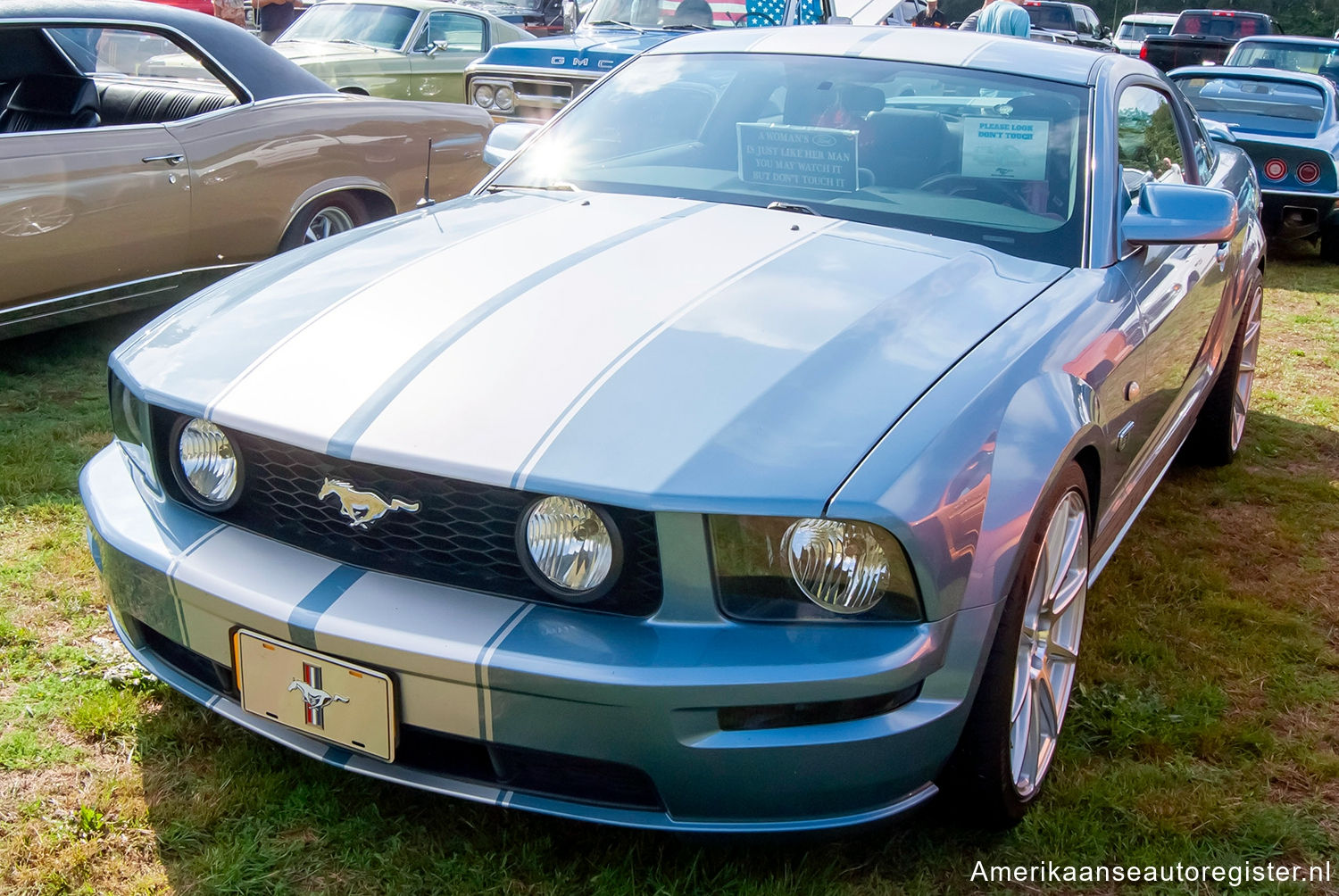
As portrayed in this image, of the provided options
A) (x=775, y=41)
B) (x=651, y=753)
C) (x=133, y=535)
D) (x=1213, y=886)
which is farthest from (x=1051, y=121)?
(x=133, y=535)

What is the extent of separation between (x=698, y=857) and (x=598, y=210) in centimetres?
146

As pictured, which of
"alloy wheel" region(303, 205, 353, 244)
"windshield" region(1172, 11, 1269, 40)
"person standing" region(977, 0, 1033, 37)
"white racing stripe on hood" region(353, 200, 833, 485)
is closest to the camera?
"white racing stripe on hood" region(353, 200, 833, 485)

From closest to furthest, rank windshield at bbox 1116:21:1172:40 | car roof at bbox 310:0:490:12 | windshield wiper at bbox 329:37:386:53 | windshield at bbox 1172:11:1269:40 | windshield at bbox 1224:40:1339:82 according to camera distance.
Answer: windshield wiper at bbox 329:37:386:53 < car roof at bbox 310:0:490:12 < windshield at bbox 1224:40:1339:82 < windshield at bbox 1172:11:1269:40 < windshield at bbox 1116:21:1172:40

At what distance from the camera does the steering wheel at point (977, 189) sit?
2732mm

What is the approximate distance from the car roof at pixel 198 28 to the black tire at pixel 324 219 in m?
0.45

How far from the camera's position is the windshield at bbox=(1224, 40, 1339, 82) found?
436 inches

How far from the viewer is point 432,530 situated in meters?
1.87

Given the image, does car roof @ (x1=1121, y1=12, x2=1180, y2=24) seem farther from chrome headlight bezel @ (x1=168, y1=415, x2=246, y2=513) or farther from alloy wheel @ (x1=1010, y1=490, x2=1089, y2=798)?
chrome headlight bezel @ (x1=168, y1=415, x2=246, y2=513)

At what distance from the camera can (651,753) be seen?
1719mm

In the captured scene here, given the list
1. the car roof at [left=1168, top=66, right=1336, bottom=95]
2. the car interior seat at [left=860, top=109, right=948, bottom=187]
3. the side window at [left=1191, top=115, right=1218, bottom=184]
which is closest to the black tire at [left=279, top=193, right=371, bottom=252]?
the car interior seat at [left=860, top=109, right=948, bottom=187]

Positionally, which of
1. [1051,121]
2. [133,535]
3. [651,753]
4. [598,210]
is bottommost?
Answer: [651,753]

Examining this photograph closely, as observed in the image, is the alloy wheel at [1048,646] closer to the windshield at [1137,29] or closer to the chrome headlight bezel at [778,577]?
the chrome headlight bezel at [778,577]

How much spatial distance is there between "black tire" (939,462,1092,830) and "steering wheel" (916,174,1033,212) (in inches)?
32.9

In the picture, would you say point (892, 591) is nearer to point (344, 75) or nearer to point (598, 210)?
point (598, 210)
